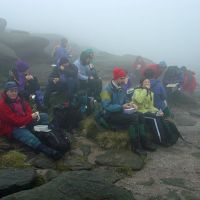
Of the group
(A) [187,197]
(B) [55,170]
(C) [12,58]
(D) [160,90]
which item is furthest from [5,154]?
(C) [12,58]

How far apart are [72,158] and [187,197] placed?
11.5 ft

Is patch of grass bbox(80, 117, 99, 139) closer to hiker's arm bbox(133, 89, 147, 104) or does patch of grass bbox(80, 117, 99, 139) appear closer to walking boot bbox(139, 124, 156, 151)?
walking boot bbox(139, 124, 156, 151)

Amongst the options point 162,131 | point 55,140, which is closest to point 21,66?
point 55,140

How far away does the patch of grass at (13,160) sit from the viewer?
365 inches

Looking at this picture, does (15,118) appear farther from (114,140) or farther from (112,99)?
(112,99)

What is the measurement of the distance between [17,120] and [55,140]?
4.10 feet

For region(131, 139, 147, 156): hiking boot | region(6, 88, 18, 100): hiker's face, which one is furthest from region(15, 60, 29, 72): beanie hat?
region(131, 139, 147, 156): hiking boot

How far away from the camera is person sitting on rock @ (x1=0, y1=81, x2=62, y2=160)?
10.0 metres

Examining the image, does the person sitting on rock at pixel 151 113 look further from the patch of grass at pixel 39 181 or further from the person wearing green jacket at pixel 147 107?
the patch of grass at pixel 39 181

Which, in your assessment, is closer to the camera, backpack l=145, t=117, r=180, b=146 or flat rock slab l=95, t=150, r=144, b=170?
flat rock slab l=95, t=150, r=144, b=170

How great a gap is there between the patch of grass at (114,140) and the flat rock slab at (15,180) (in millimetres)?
3467

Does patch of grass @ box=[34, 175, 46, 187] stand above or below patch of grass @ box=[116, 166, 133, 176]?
above

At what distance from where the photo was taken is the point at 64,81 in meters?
14.2

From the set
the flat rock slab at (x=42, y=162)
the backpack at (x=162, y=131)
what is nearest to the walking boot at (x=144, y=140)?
the backpack at (x=162, y=131)
